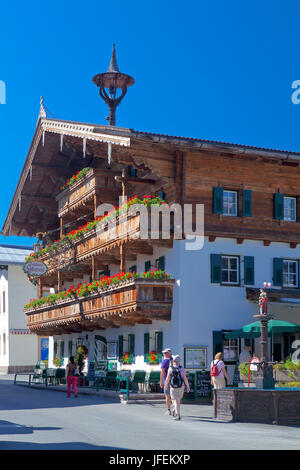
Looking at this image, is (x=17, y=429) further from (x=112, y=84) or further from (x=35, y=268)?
(x=112, y=84)

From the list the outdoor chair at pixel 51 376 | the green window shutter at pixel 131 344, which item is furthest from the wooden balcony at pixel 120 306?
the outdoor chair at pixel 51 376

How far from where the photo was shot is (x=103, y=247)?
3142 cm

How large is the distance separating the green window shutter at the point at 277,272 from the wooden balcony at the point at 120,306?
459cm

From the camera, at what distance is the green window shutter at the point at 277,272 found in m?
30.1

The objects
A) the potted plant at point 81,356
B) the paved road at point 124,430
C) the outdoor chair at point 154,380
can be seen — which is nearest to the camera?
the paved road at point 124,430

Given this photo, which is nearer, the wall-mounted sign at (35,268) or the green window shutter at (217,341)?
the green window shutter at (217,341)

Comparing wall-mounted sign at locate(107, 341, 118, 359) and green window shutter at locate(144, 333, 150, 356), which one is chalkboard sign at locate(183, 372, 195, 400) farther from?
wall-mounted sign at locate(107, 341, 118, 359)

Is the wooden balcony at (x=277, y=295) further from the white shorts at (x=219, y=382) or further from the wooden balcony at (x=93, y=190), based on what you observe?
the wooden balcony at (x=93, y=190)

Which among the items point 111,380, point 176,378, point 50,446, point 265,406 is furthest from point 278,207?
point 50,446

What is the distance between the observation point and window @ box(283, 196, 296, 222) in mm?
30984

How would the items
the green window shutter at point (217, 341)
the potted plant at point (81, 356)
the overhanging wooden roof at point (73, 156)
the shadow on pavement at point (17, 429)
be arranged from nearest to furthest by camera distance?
the shadow on pavement at point (17, 429), the overhanging wooden roof at point (73, 156), the green window shutter at point (217, 341), the potted plant at point (81, 356)

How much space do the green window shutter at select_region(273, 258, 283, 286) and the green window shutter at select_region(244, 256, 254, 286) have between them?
3.33 feet
